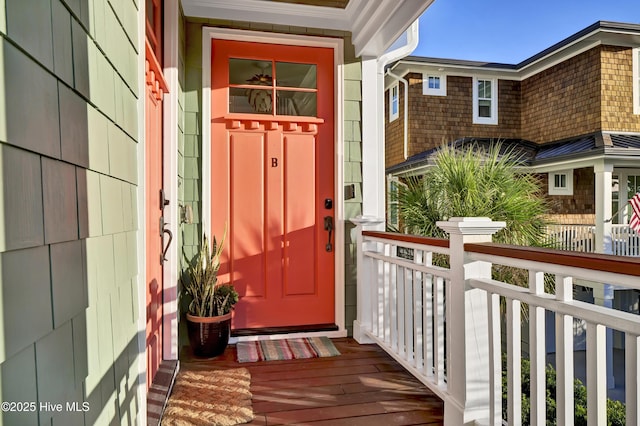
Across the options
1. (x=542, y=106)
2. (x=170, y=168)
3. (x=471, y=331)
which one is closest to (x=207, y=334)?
(x=170, y=168)

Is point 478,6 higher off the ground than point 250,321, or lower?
higher

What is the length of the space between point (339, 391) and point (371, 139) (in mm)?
1909

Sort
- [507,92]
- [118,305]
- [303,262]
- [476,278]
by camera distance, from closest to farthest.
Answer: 1. [118,305]
2. [476,278]
3. [303,262]
4. [507,92]

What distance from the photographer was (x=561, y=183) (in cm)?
829

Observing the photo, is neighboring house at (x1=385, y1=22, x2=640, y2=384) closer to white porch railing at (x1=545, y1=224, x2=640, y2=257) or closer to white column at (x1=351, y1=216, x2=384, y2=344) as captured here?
white porch railing at (x1=545, y1=224, x2=640, y2=257)

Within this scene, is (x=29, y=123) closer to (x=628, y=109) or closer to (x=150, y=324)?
(x=150, y=324)

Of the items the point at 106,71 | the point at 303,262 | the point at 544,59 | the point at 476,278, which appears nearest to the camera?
the point at 106,71

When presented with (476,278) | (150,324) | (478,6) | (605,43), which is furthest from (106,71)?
(478,6)

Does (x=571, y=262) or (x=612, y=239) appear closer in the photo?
(x=571, y=262)

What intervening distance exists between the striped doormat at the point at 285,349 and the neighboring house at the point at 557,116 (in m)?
→ 3.72

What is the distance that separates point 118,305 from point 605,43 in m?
9.18

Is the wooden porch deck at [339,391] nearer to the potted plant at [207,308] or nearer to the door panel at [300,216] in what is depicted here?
the potted plant at [207,308]

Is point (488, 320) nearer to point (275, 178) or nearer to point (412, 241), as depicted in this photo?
point (412, 241)

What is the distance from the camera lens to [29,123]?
28.4 inches
